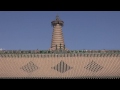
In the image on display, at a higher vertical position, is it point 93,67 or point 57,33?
point 57,33

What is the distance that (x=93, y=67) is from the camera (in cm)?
1262

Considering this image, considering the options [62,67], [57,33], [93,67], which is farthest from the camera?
[57,33]

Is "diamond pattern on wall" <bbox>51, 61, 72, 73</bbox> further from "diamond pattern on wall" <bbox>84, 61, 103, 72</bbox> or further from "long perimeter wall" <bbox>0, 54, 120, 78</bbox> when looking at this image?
"diamond pattern on wall" <bbox>84, 61, 103, 72</bbox>

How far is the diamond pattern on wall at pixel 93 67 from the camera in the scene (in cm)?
1255

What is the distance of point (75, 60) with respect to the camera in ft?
43.3

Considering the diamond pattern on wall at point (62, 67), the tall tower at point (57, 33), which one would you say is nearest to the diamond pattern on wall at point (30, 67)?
the diamond pattern on wall at point (62, 67)

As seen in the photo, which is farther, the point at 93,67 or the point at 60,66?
the point at 60,66

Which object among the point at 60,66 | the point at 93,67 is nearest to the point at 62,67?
the point at 60,66

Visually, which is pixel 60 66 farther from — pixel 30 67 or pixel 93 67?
pixel 93 67

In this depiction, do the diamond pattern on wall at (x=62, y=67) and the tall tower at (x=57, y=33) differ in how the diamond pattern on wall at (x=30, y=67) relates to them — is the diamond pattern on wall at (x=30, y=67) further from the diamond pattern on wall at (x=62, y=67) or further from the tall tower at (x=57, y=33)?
the tall tower at (x=57, y=33)

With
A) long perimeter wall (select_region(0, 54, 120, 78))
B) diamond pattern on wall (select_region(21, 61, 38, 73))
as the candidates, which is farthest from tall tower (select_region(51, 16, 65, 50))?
diamond pattern on wall (select_region(21, 61, 38, 73))
